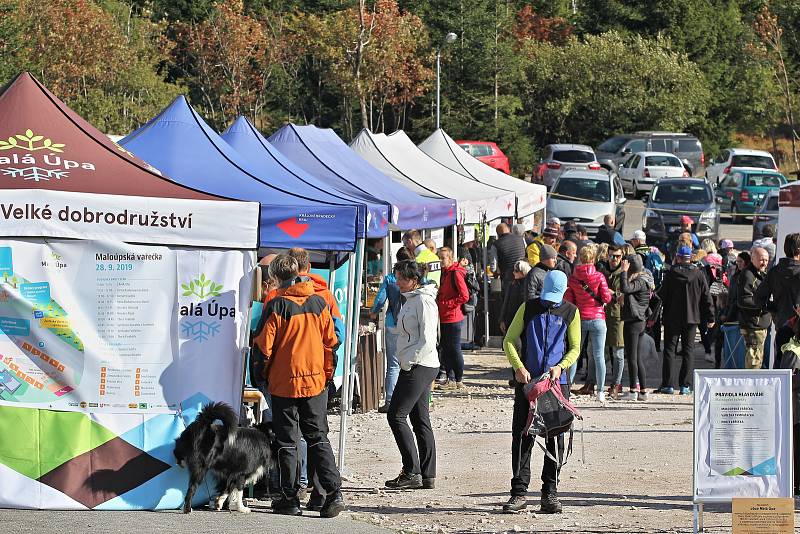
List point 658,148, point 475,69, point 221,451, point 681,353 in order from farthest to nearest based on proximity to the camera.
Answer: point 475,69 < point 658,148 < point 681,353 < point 221,451

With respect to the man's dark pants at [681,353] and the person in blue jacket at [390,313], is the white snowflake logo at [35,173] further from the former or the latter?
the man's dark pants at [681,353]

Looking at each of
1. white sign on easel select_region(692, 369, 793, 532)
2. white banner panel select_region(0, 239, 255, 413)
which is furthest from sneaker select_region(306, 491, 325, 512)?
white sign on easel select_region(692, 369, 793, 532)

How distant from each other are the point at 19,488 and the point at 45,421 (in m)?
0.49

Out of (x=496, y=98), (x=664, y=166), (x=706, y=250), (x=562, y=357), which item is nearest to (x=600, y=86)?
(x=496, y=98)

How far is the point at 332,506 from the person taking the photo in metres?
9.06

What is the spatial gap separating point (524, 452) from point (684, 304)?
6.16 metres

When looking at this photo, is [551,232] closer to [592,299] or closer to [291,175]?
[592,299]

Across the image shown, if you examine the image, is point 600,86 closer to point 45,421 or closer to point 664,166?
point 664,166

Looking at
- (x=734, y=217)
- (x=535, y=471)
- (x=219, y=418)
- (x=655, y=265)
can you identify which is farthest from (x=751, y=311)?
(x=734, y=217)

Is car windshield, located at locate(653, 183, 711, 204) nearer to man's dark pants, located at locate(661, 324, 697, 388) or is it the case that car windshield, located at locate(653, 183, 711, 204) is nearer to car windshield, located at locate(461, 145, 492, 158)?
car windshield, located at locate(461, 145, 492, 158)

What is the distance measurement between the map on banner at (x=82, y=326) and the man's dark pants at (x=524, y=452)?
2519 millimetres

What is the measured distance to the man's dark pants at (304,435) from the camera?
8977 millimetres

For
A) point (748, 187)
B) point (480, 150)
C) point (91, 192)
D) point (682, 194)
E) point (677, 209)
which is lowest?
point (91, 192)

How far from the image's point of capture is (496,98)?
5859 cm
